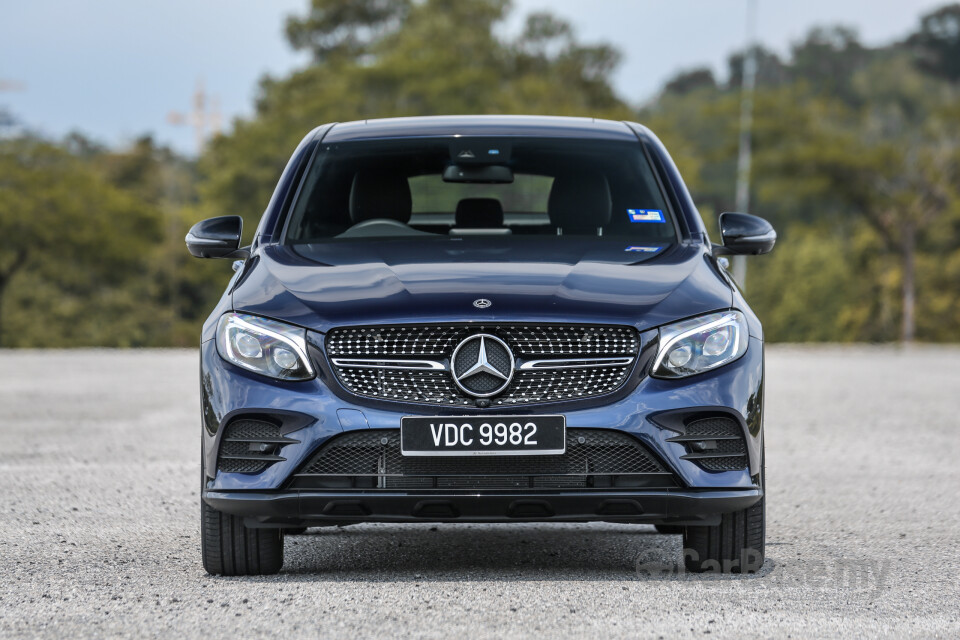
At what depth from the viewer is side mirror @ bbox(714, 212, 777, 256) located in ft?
20.1

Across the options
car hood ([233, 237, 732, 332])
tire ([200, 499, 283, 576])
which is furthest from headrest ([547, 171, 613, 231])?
tire ([200, 499, 283, 576])

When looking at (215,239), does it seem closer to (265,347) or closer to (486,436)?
(265,347)

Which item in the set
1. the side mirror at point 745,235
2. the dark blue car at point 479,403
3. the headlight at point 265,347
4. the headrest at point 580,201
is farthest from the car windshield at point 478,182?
the headlight at point 265,347

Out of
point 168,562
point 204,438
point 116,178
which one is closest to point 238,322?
point 204,438

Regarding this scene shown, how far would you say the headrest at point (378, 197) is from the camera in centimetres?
648

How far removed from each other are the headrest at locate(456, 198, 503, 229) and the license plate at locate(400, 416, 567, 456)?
1.70m

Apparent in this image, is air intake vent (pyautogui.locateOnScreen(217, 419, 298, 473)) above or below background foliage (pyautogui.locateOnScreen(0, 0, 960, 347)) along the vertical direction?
above

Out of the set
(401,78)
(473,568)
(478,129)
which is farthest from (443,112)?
(473,568)

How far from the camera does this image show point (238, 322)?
17.2 feet

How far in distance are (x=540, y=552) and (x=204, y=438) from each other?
→ 1602 mm

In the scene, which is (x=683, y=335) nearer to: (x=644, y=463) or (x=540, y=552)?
(x=644, y=463)

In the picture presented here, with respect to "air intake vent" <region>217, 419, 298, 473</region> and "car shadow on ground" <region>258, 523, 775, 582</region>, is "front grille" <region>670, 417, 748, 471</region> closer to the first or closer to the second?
"car shadow on ground" <region>258, 523, 775, 582</region>

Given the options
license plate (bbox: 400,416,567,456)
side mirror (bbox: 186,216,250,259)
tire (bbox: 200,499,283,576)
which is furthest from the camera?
side mirror (bbox: 186,216,250,259)

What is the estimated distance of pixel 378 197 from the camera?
6512 mm
